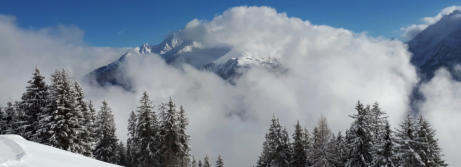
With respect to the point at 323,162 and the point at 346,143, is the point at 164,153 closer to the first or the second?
the point at 323,162

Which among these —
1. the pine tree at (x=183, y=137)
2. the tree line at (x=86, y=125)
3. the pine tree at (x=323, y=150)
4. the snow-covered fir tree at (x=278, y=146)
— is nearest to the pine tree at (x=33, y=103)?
the tree line at (x=86, y=125)

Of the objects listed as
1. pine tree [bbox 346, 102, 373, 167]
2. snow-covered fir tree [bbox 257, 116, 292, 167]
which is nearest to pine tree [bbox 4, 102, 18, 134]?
snow-covered fir tree [bbox 257, 116, 292, 167]

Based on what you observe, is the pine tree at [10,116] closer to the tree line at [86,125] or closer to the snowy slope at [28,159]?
the tree line at [86,125]

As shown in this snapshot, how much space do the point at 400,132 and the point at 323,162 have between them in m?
10.1

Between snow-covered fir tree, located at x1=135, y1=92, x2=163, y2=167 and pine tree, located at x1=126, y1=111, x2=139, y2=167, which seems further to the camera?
pine tree, located at x1=126, y1=111, x2=139, y2=167

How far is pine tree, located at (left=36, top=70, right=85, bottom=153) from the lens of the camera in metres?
31.4

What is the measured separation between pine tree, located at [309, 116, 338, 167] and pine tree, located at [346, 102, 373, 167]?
11.8ft

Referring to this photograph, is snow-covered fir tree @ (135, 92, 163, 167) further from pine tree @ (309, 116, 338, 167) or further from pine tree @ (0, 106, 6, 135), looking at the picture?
pine tree @ (309, 116, 338, 167)

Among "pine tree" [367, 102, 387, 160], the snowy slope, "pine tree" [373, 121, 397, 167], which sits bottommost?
the snowy slope

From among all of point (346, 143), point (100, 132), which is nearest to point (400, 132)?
point (346, 143)

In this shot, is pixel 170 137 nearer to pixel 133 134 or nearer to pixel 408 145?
pixel 133 134

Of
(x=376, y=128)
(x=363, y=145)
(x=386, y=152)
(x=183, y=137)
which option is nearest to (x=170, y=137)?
(x=183, y=137)

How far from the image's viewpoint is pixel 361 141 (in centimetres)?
3541

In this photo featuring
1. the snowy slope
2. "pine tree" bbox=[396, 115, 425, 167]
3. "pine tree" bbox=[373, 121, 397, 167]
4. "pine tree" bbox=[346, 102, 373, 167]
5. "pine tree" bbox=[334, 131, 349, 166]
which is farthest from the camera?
"pine tree" bbox=[334, 131, 349, 166]
